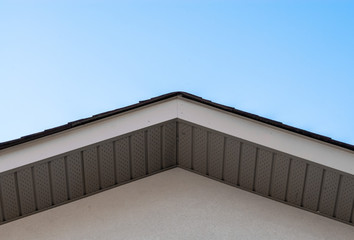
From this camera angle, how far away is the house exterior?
3.25 metres

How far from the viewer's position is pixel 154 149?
146 inches

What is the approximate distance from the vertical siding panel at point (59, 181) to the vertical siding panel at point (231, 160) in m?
1.16

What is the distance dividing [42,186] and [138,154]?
2.36 feet

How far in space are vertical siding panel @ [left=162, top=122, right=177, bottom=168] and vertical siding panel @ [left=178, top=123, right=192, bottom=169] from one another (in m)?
0.05

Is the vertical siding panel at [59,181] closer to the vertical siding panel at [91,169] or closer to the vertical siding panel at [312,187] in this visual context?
the vertical siding panel at [91,169]

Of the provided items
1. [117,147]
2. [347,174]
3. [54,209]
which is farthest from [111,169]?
[347,174]

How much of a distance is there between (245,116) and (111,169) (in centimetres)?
105

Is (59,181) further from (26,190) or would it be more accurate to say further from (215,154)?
(215,154)

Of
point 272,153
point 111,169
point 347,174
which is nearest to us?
point 347,174

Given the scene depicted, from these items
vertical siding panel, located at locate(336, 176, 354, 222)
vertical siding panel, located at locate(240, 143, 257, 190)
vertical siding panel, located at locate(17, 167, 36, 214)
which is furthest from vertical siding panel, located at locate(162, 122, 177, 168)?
vertical siding panel, located at locate(336, 176, 354, 222)

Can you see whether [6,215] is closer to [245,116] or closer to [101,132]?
[101,132]

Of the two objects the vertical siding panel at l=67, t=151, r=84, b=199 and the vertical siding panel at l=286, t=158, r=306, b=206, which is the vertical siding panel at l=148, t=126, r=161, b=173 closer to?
the vertical siding panel at l=67, t=151, r=84, b=199

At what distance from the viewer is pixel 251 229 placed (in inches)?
133

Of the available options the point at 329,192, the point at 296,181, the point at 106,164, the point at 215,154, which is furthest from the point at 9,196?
the point at 329,192
